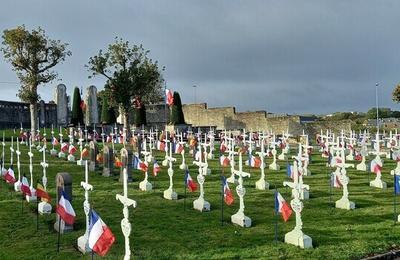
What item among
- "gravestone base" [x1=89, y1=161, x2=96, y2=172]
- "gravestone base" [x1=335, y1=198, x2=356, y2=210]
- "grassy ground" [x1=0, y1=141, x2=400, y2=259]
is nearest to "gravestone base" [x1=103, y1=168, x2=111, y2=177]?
"gravestone base" [x1=89, y1=161, x2=96, y2=172]

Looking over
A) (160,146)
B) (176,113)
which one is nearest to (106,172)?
(160,146)

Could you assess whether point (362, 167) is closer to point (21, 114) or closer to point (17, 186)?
point (17, 186)

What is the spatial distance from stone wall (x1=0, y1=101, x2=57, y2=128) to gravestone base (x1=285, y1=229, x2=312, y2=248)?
53983 millimetres

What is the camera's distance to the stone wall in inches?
2404

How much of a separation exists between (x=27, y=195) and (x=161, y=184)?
627cm

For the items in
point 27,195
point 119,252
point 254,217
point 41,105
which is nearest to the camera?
point 119,252

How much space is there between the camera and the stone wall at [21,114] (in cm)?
6107

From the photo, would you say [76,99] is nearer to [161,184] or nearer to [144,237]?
[161,184]

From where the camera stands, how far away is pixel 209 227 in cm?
1484

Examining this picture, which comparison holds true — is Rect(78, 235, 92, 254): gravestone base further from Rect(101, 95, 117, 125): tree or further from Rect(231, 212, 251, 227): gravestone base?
Rect(101, 95, 117, 125): tree

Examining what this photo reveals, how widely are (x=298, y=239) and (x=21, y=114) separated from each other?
5689cm

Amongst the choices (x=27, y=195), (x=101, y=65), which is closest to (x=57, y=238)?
(x=27, y=195)

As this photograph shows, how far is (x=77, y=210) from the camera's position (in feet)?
56.0

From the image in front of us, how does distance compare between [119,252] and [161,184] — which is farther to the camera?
[161,184]
